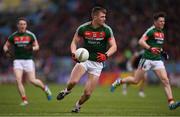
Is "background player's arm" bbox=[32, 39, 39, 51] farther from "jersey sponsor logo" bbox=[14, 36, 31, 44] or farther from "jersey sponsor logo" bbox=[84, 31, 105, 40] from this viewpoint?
"jersey sponsor logo" bbox=[84, 31, 105, 40]

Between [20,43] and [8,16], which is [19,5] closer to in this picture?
[8,16]

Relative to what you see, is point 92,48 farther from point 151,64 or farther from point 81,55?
point 151,64

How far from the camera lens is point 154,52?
20094 millimetres

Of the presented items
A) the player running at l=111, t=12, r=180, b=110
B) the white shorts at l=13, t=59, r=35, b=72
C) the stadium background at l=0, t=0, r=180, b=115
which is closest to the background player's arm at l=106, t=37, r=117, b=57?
the player running at l=111, t=12, r=180, b=110

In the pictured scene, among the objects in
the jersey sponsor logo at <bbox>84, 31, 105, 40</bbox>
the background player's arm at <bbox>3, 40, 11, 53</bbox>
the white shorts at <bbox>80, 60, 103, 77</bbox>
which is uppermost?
the jersey sponsor logo at <bbox>84, 31, 105, 40</bbox>

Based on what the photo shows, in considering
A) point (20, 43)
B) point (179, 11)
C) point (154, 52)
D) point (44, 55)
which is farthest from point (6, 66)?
point (154, 52)

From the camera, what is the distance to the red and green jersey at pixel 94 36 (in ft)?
59.7

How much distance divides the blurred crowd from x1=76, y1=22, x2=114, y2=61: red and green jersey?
74.9 ft

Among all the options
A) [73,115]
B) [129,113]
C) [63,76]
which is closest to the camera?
[73,115]

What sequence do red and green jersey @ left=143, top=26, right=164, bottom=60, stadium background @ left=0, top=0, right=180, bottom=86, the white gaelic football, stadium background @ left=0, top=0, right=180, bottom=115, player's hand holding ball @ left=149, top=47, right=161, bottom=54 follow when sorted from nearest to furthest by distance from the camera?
the white gaelic football, player's hand holding ball @ left=149, top=47, right=161, bottom=54, red and green jersey @ left=143, top=26, right=164, bottom=60, stadium background @ left=0, top=0, right=180, bottom=115, stadium background @ left=0, top=0, right=180, bottom=86

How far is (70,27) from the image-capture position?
4725 cm

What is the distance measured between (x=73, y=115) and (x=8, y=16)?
31563 millimetres

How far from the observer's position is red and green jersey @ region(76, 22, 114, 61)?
59.7 feet

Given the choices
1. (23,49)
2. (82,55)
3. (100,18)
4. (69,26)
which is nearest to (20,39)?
(23,49)
